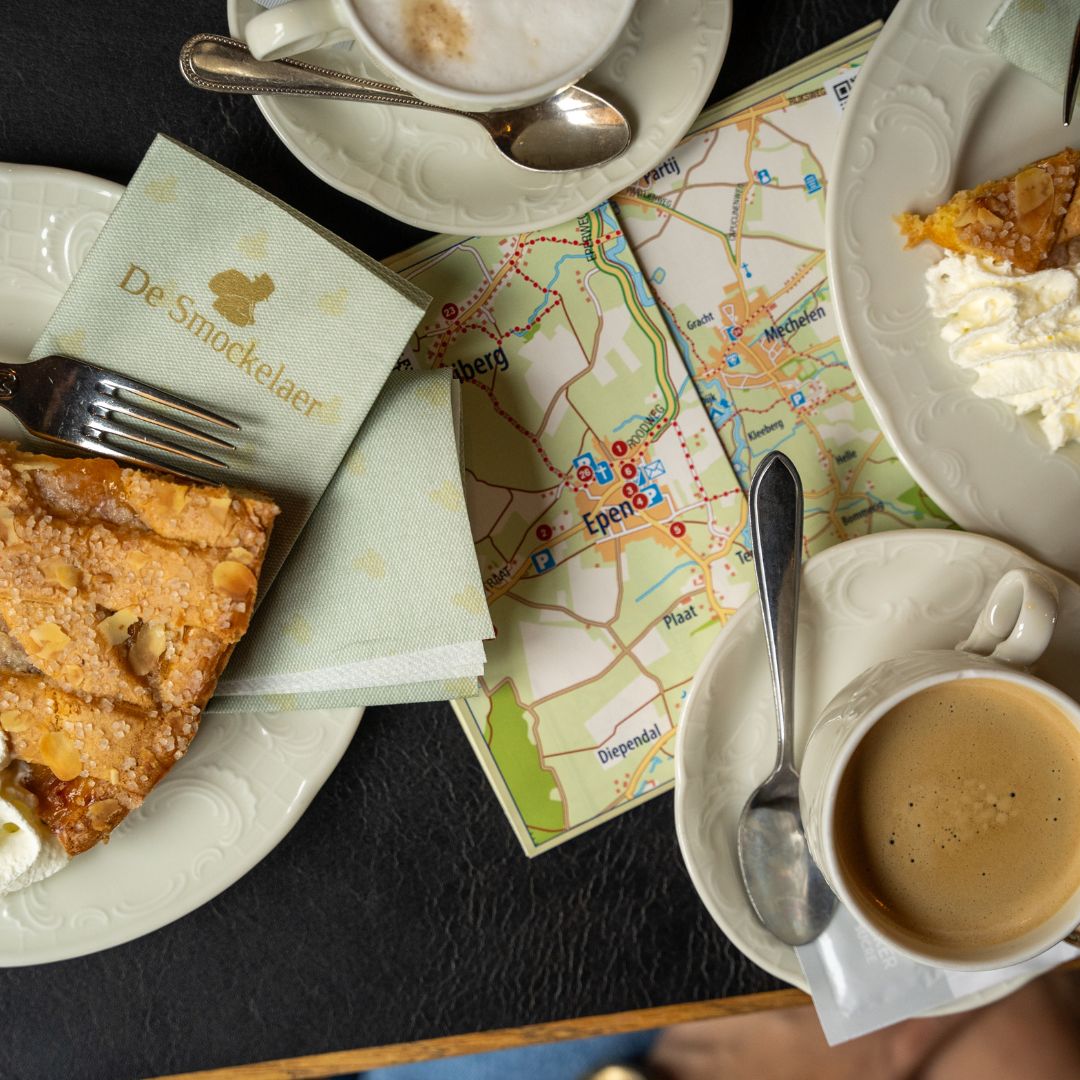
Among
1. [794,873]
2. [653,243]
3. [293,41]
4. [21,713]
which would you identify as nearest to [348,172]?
[293,41]

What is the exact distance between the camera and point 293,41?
2.56ft

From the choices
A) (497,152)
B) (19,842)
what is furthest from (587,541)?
(19,842)

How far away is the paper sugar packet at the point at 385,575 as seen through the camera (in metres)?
0.90

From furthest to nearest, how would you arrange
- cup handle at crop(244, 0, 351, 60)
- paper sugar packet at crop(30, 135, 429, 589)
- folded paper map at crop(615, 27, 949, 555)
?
folded paper map at crop(615, 27, 949, 555), paper sugar packet at crop(30, 135, 429, 589), cup handle at crop(244, 0, 351, 60)

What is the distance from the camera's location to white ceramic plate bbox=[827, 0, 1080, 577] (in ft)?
2.99

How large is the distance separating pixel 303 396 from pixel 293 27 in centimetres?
31

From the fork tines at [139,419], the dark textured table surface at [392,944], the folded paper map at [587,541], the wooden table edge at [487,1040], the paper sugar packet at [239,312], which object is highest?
the paper sugar packet at [239,312]

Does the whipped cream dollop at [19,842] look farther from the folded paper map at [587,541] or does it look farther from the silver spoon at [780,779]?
the silver spoon at [780,779]

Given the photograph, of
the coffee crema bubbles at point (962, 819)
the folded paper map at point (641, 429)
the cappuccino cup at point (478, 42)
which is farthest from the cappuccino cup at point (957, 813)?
the cappuccino cup at point (478, 42)

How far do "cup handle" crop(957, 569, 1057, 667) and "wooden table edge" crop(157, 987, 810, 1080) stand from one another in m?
0.49

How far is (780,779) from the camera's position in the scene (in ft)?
3.16

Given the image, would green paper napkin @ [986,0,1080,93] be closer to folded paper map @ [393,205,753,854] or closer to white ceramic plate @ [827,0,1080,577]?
white ceramic plate @ [827,0,1080,577]

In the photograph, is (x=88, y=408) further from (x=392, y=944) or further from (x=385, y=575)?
(x=392, y=944)

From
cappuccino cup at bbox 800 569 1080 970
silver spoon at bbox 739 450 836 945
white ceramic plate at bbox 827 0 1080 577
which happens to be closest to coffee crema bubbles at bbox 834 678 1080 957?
cappuccino cup at bbox 800 569 1080 970
